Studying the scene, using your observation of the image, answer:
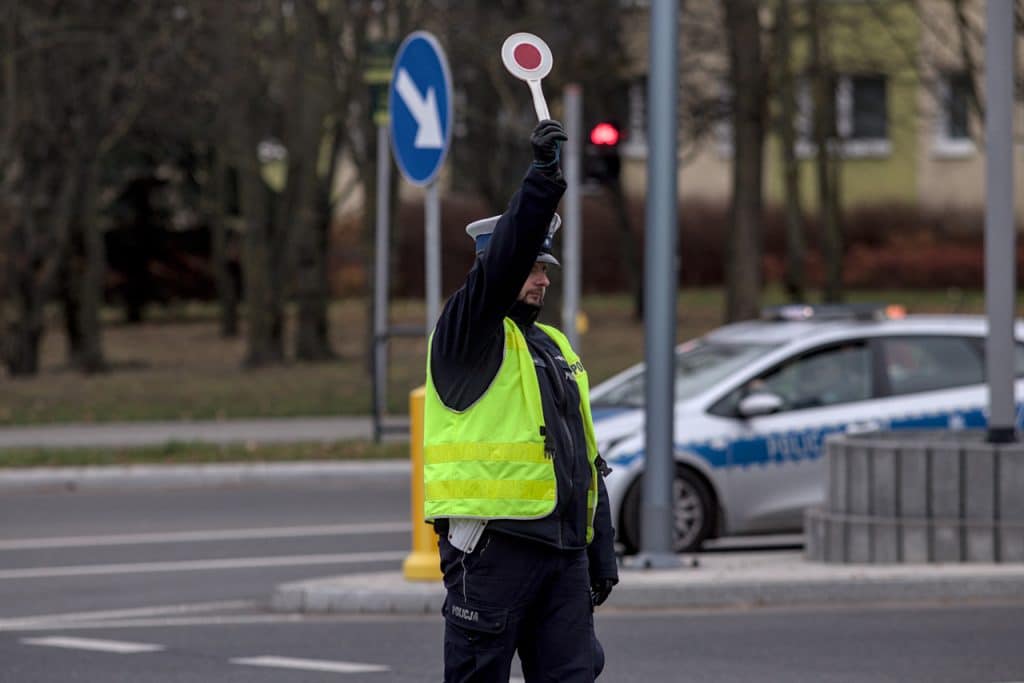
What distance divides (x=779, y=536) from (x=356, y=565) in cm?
302

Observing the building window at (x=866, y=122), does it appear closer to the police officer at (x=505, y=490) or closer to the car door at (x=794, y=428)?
the car door at (x=794, y=428)

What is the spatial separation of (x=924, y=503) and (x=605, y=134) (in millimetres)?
7999

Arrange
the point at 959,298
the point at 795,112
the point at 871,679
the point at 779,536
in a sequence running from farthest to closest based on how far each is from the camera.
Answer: the point at 959,298, the point at 795,112, the point at 779,536, the point at 871,679

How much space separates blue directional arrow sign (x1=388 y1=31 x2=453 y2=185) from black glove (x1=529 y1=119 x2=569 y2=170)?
582cm

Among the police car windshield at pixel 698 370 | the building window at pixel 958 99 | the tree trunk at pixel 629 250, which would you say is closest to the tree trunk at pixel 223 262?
the tree trunk at pixel 629 250

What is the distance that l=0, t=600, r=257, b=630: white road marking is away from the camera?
10.1 meters

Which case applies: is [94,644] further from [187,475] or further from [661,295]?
[187,475]

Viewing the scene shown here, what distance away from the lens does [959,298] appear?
133 feet

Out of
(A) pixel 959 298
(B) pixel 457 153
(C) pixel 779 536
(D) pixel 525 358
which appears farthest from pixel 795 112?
(D) pixel 525 358

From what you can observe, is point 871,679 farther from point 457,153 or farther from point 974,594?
point 457,153

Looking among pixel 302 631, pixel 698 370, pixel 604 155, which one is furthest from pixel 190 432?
pixel 302 631

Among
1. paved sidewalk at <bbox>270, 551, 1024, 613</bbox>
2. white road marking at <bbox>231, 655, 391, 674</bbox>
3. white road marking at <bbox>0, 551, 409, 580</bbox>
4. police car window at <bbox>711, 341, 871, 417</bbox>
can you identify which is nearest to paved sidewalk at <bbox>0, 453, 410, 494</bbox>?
white road marking at <bbox>0, 551, 409, 580</bbox>

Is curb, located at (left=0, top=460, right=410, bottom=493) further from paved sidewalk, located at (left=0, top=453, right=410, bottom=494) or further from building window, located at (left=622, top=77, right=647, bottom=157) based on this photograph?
building window, located at (left=622, top=77, right=647, bottom=157)

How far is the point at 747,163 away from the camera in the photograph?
89.8 feet
